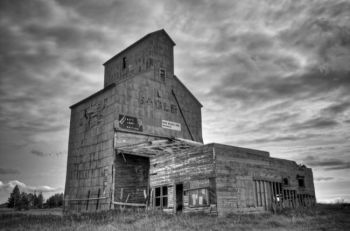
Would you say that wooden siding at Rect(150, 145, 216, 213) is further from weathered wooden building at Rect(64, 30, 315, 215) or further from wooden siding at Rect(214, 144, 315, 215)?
wooden siding at Rect(214, 144, 315, 215)

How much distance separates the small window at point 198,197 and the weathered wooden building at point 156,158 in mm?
63

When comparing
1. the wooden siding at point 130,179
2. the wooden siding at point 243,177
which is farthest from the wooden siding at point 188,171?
the wooden siding at point 130,179

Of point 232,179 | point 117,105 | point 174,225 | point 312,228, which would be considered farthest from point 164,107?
point 312,228

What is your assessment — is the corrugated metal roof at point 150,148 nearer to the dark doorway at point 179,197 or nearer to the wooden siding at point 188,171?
the wooden siding at point 188,171

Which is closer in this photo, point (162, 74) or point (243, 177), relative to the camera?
point (243, 177)

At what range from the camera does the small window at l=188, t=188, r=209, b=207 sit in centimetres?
1923

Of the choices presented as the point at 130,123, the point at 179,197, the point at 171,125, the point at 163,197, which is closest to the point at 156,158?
the point at 163,197

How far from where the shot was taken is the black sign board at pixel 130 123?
1099 inches

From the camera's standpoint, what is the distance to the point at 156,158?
2441 cm

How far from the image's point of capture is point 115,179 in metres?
25.9

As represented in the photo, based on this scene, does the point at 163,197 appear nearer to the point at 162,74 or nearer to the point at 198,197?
the point at 198,197

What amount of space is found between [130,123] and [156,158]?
5508 mm

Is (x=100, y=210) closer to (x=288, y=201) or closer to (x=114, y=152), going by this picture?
(x=114, y=152)

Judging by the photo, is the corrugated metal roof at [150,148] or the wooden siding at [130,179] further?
the wooden siding at [130,179]
